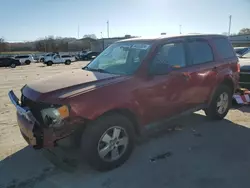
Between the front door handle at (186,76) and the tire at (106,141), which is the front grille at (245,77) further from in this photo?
the tire at (106,141)

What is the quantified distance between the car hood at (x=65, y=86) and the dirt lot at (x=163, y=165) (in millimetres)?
1108

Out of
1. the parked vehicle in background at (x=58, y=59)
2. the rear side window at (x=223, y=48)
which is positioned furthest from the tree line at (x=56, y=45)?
the rear side window at (x=223, y=48)

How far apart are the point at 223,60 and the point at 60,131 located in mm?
3912

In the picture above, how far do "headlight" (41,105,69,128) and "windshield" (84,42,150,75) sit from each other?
1.22m

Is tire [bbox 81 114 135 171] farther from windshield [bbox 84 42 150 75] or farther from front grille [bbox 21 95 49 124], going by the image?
windshield [bbox 84 42 150 75]

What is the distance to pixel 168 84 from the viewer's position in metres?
4.09

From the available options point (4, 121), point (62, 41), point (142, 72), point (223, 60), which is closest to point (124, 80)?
point (142, 72)

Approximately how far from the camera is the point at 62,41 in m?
73.1

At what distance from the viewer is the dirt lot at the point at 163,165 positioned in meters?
3.28

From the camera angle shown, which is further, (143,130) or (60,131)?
(143,130)

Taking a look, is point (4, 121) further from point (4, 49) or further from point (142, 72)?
point (4, 49)

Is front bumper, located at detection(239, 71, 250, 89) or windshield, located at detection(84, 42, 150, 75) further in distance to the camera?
front bumper, located at detection(239, 71, 250, 89)

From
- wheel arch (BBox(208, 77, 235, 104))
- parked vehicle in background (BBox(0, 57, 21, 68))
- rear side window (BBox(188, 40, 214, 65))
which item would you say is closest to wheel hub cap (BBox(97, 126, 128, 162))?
rear side window (BBox(188, 40, 214, 65))

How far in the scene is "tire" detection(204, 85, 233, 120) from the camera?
5.37 metres
